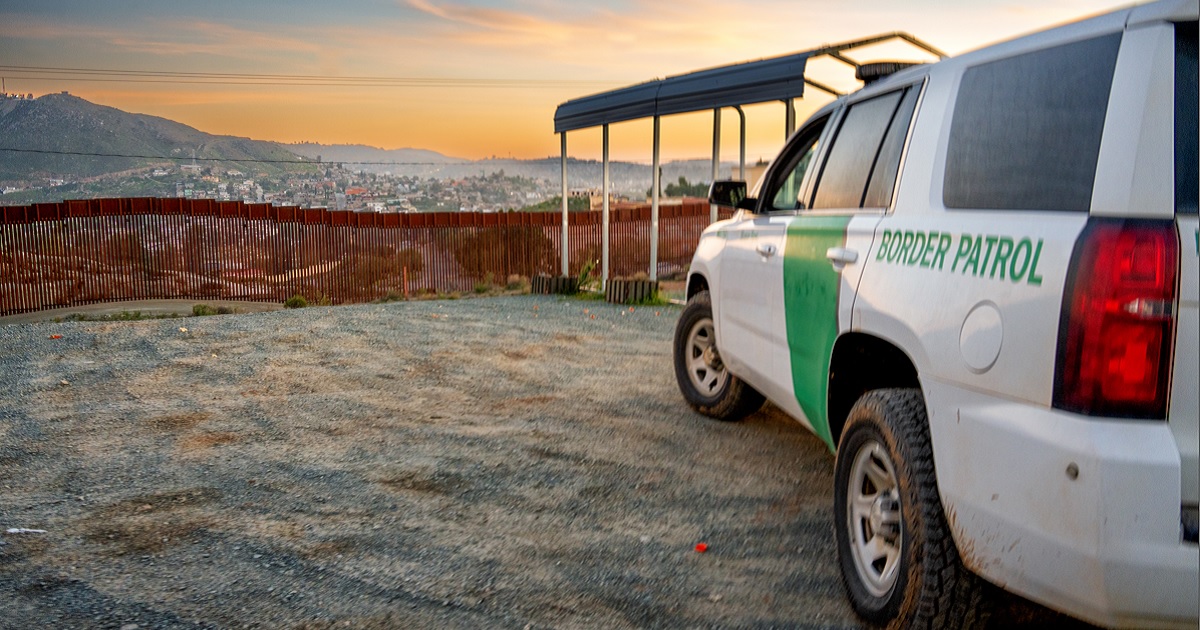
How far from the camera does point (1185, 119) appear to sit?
2.34 metres

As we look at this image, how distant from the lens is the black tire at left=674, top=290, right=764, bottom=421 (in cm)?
634

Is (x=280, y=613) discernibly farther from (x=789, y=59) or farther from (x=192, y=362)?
(x=789, y=59)

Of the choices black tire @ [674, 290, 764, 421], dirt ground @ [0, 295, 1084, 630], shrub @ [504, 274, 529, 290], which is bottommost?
shrub @ [504, 274, 529, 290]

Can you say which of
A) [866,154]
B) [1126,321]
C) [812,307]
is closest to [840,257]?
[812,307]

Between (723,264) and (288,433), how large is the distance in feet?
10.4

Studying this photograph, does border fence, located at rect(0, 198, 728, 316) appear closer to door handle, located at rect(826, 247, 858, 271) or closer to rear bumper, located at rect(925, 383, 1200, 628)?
door handle, located at rect(826, 247, 858, 271)

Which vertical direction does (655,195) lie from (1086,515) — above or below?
above

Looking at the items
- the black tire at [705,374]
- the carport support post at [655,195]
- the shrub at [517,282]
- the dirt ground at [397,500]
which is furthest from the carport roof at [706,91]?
the shrub at [517,282]

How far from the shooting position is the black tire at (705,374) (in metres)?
6.34

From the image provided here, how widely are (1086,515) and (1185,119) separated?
100 centimetres

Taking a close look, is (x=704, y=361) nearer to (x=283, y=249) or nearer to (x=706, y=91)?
(x=706, y=91)

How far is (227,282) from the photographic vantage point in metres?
32.4

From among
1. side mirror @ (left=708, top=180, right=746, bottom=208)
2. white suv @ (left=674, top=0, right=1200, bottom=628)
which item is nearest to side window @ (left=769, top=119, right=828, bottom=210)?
side mirror @ (left=708, top=180, right=746, bottom=208)

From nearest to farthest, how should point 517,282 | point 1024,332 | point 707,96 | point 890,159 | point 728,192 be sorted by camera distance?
point 1024,332 < point 890,159 < point 728,192 < point 707,96 < point 517,282
